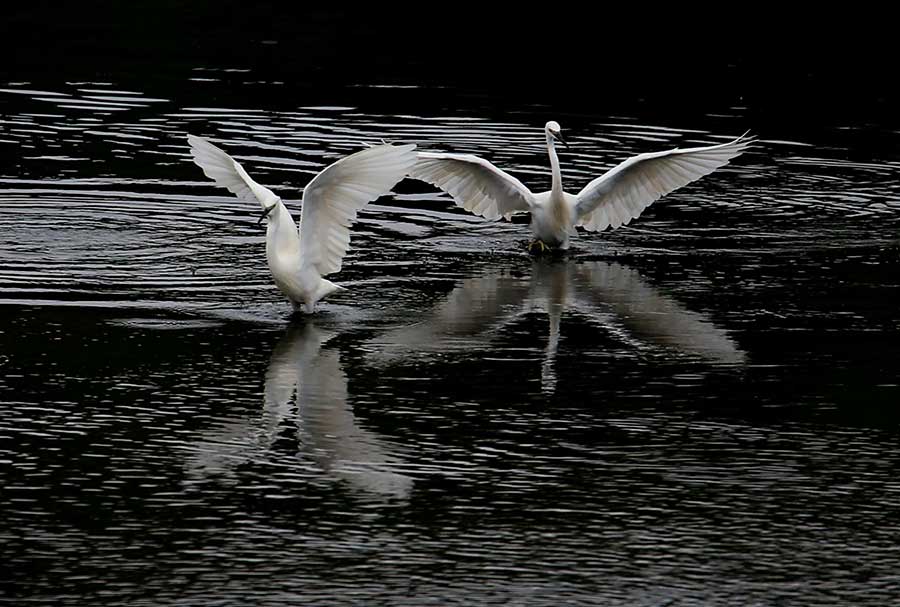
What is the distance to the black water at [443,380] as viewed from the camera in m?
9.48

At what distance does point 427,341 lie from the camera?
13930 mm

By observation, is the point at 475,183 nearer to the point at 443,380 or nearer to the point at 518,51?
the point at 443,380

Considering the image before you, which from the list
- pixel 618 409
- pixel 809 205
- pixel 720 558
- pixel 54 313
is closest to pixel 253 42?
pixel 809 205

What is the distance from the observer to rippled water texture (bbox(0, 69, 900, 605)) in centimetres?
943

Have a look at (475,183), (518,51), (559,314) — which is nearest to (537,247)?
(475,183)

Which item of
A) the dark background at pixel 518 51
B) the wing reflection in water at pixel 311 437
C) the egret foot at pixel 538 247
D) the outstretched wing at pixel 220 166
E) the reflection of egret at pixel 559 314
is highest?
the dark background at pixel 518 51

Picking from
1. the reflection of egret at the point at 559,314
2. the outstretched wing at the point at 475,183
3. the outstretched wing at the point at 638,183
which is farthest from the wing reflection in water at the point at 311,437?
the outstretched wing at the point at 638,183

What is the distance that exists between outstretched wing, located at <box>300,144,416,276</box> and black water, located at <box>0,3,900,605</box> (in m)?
0.49

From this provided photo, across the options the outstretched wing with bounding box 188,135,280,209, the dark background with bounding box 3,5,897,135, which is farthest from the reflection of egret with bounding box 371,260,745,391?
the dark background with bounding box 3,5,897,135

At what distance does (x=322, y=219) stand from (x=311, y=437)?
355cm

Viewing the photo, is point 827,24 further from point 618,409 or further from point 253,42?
point 618,409

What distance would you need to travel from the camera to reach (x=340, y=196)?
1462 cm

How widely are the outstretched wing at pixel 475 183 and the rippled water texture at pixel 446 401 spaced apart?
1.27 feet

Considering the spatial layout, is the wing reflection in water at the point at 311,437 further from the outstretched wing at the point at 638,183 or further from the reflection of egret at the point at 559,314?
the outstretched wing at the point at 638,183
